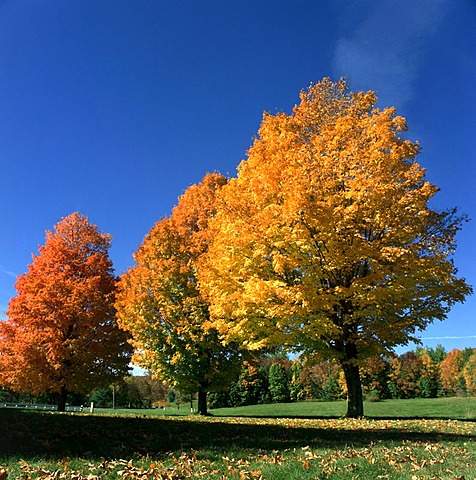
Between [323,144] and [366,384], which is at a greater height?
[323,144]

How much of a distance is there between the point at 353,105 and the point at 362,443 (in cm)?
1099

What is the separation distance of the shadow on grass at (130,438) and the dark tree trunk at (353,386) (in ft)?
18.1

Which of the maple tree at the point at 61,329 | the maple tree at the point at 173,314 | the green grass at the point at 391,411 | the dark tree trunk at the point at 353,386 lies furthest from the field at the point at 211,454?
the green grass at the point at 391,411

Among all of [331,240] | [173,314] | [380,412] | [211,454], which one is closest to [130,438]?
[211,454]

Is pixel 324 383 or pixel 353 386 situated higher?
pixel 353 386

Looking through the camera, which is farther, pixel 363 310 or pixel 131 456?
pixel 363 310

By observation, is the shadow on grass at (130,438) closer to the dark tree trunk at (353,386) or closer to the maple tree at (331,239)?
the maple tree at (331,239)

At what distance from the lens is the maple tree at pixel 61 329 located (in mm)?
18031

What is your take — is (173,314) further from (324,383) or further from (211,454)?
(324,383)

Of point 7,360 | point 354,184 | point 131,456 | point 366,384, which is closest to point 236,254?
point 354,184

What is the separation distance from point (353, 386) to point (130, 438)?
9.59 meters

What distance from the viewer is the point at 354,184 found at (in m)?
11.5

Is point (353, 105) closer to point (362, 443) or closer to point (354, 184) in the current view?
point (354, 184)

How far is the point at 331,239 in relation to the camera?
11266 mm
